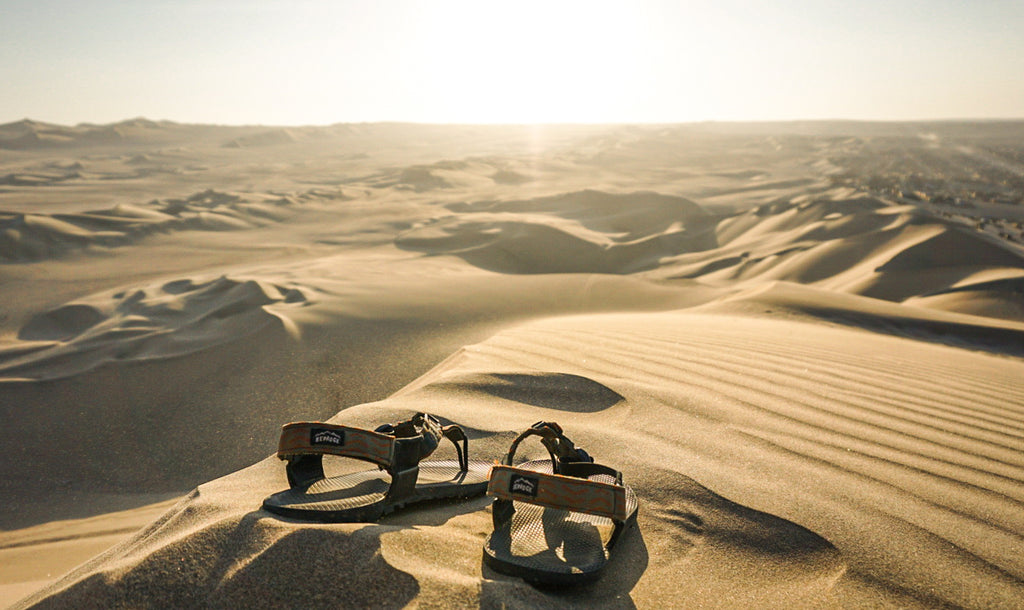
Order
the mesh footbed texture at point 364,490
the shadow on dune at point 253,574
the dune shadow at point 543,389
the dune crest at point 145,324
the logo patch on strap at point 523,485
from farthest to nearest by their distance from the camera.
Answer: the dune crest at point 145,324, the dune shadow at point 543,389, the mesh footbed texture at point 364,490, the logo patch on strap at point 523,485, the shadow on dune at point 253,574

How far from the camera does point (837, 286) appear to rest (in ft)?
28.9

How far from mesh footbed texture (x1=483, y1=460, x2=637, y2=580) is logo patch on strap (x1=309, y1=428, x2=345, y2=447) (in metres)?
0.54

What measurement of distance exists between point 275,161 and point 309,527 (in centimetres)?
4713

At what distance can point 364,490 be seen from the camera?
1985 millimetres

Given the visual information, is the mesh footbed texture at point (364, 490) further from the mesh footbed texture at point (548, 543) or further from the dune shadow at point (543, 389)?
the dune shadow at point (543, 389)

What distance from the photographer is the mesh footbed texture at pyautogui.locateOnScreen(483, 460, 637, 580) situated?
1.52m

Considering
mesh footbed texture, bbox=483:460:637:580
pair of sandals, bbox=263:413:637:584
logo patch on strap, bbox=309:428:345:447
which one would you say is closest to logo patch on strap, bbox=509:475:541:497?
pair of sandals, bbox=263:413:637:584

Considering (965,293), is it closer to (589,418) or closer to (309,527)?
(589,418)

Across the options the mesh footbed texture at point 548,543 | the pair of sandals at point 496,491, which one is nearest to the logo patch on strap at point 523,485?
the pair of sandals at point 496,491

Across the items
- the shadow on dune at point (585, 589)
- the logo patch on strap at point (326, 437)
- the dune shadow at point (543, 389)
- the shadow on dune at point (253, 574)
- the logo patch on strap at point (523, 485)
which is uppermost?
the logo patch on strap at point (326, 437)

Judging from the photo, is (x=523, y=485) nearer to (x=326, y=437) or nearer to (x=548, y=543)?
(x=548, y=543)

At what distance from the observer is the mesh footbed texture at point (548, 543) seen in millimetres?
1522

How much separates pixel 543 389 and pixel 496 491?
160cm

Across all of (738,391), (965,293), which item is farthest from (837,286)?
(738,391)
